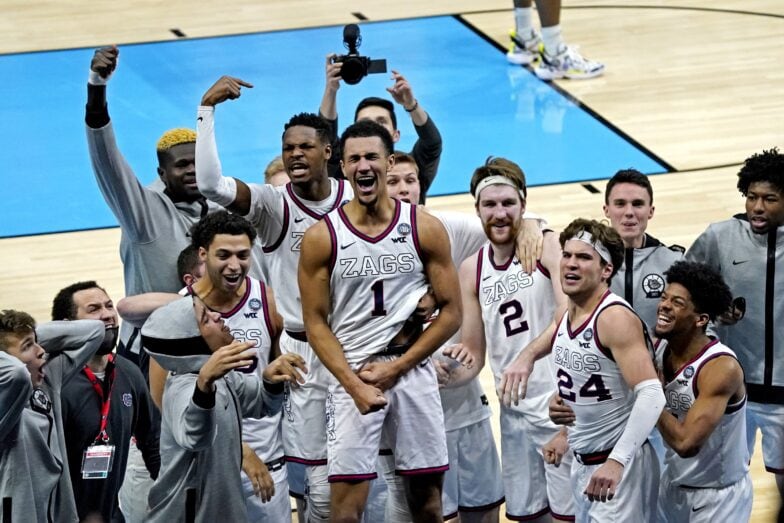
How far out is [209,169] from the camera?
19.2 ft

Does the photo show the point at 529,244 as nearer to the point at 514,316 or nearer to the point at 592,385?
the point at 514,316

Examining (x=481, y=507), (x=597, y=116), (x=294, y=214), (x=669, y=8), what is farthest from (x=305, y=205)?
(x=669, y=8)

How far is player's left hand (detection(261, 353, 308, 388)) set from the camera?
5.35 metres

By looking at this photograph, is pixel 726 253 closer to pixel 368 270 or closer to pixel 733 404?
pixel 733 404

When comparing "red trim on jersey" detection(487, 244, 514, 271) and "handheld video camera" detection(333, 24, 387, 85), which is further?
"handheld video camera" detection(333, 24, 387, 85)

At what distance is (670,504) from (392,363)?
1.40 meters

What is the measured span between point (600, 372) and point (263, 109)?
831 cm

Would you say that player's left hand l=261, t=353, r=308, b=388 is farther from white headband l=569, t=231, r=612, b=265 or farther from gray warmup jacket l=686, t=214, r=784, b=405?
gray warmup jacket l=686, t=214, r=784, b=405

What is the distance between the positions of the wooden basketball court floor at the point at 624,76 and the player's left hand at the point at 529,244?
71.1 inches

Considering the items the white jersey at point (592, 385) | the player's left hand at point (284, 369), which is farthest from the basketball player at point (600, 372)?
the player's left hand at point (284, 369)

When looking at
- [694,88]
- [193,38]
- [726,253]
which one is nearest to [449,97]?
[694,88]

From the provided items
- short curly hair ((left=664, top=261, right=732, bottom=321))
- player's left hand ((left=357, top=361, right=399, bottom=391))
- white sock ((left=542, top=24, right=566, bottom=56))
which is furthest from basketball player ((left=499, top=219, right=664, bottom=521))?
white sock ((left=542, top=24, right=566, bottom=56))

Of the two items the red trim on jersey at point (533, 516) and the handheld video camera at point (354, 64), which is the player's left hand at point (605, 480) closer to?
the red trim on jersey at point (533, 516)

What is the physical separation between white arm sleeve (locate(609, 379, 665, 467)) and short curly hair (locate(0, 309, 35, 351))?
2290 millimetres
